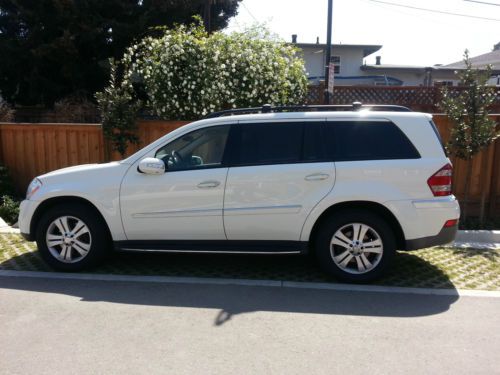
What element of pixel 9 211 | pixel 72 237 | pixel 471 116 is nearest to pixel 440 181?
pixel 471 116

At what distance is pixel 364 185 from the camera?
4.88 m

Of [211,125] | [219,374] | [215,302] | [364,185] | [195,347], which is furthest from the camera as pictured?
[211,125]

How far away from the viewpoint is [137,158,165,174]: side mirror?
16.5 feet

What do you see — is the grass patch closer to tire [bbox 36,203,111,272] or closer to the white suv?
tire [bbox 36,203,111,272]

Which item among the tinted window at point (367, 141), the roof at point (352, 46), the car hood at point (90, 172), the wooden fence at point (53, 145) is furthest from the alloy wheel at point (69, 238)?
the roof at point (352, 46)

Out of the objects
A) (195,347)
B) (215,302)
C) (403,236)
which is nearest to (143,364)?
(195,347)

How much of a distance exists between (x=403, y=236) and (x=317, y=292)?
1095mm

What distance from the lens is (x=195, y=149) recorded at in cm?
527

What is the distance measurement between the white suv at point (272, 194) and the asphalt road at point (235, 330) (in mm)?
492

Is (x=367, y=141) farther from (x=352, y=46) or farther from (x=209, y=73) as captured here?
(x=352, y=46)

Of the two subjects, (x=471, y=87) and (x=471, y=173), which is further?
(x=471, y=173)

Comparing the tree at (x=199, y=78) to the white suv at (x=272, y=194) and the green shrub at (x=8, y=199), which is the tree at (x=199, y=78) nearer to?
the green shrub at (x=8, y=199)

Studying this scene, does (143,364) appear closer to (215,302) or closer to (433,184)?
(215,302)

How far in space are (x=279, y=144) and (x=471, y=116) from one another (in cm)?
380
